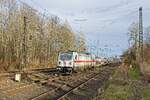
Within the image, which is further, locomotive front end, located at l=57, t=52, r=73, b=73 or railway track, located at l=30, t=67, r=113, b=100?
locomotive front end, located at l=57, t=52, r=73, b=73

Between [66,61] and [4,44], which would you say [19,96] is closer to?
[66,61]

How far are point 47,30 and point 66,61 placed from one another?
42210mm

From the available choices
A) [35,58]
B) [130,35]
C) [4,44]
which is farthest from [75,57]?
[130,35]

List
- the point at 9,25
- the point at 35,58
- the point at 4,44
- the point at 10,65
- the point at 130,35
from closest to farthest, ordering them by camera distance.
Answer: the point at 10,65 → the point at 4,44 → the point at 9,25 → the point at 35,58 → the point at 130,35

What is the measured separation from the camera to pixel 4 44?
2386 inches

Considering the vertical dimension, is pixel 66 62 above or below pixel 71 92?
above

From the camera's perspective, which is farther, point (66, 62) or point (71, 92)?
point (66, 62)

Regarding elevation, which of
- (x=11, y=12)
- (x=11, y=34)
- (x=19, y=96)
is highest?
(x=11, y=12)

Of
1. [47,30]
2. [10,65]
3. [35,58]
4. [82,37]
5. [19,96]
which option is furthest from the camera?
[82,37]

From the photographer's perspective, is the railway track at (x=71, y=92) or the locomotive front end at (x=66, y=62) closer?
the railway track at (x=71, y=92)

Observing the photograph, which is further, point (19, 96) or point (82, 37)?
point (82, 37)

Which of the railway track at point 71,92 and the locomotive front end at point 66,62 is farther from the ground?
the locomotive front end at point 66,62

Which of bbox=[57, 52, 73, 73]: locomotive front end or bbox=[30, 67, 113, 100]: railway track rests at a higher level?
bbox=[57, 52, 73, 73]: locomotive front end

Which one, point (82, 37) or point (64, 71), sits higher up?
point (82, 37)
